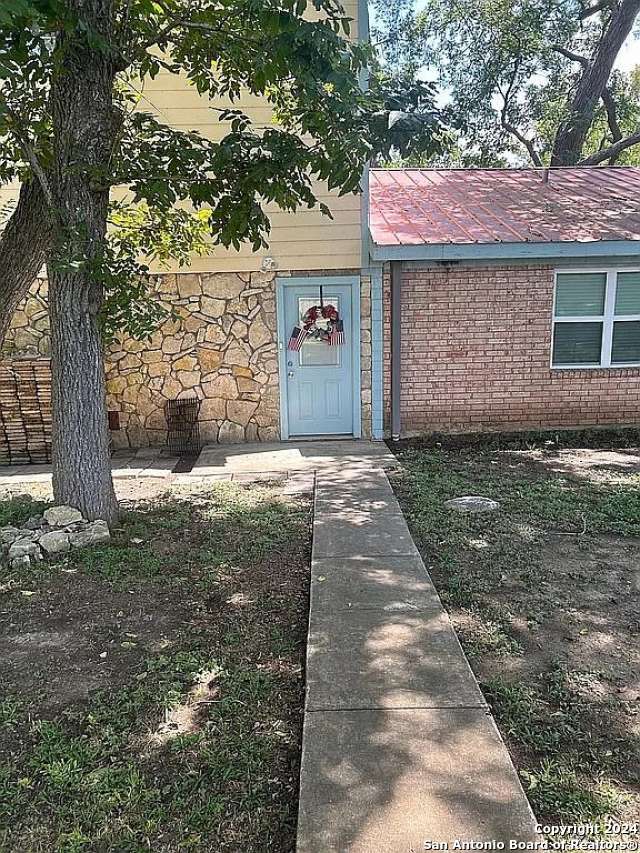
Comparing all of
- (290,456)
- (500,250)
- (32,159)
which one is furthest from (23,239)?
(500,250)

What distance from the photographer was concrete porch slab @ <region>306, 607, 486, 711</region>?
9.23 feet


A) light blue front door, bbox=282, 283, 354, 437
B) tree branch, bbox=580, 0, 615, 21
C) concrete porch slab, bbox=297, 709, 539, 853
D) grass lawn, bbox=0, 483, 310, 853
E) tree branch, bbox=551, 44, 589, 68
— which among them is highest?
tree branch, bbox=580, 0, 615, 21

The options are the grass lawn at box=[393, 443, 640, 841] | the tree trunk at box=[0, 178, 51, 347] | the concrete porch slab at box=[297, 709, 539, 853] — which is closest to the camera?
the concrete porch slab at box=[297, 709, 539, 853]

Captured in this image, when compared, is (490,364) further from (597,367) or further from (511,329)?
(597,367)

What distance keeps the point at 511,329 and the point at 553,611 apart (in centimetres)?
573

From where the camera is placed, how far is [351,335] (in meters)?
8.73

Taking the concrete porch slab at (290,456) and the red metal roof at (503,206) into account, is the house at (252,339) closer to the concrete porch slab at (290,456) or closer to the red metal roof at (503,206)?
the concrete porch slab at (290,456)

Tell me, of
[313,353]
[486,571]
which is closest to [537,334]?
[313,353]

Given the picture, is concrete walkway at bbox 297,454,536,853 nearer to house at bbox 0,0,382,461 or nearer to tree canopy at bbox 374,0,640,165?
house at bbox 0,0,382,461

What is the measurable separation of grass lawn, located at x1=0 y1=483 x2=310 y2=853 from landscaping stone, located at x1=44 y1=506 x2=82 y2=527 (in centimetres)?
36

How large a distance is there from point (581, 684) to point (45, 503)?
4784 millimetres

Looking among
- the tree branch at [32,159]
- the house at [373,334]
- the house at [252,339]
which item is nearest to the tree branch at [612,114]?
the house at [373,334]

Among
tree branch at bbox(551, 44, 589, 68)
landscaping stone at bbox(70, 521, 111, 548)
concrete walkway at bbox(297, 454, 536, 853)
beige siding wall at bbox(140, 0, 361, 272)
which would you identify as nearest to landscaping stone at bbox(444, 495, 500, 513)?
concrete walkway at bbox(297, 454, 536, 853)

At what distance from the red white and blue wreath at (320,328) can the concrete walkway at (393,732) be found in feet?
15.8
